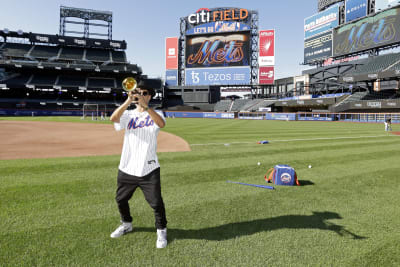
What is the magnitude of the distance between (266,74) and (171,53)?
26196 millimetres

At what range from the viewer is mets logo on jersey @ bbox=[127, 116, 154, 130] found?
10.4 ft

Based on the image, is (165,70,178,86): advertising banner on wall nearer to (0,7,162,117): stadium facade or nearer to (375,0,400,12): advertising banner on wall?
(0,7,162,117): stadium facade

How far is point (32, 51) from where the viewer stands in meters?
58.2

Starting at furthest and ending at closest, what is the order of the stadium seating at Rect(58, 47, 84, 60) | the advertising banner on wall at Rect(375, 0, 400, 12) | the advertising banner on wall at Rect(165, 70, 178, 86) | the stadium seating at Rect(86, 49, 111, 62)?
1. the advertising banner on wall at Rect(165, 70, 178, 86)
2. the stadium seating at Rect(86, 49, 111, 62)
3. the stadium seating at Rect(58, 47, 84, 60)
4. the advertising banner on wall at Rect(375, 0, 400, 12)

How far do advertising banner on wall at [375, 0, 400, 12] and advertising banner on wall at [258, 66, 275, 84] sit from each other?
896 inches

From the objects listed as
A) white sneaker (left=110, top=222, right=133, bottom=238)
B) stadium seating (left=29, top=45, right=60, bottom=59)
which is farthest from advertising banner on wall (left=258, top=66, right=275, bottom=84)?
white sneaker (left=110, top=222, right=133, bottom=238)

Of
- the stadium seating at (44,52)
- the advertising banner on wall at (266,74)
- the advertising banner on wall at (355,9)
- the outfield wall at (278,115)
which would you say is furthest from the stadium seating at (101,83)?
the advertising banner on wall at (355,9)

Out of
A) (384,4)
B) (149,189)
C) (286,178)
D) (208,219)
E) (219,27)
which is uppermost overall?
(219,27)

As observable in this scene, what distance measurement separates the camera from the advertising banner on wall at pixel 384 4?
140 ft

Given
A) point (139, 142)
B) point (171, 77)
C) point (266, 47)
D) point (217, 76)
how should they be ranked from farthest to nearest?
1. point (171, 77)
2. point (217, 76)
3. point (266, 47)
4. point (139, 142)

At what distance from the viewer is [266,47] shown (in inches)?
2384

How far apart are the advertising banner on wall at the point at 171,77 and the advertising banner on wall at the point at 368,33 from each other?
3946 centimetres

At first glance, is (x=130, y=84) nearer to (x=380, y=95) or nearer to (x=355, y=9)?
(x=380, y=95)

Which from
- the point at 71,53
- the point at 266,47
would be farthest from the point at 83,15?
the point at 266,47
